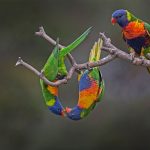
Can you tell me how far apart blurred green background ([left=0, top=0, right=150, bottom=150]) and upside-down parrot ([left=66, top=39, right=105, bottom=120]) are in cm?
241

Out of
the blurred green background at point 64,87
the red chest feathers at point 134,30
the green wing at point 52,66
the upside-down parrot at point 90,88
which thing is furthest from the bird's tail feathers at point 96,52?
the blurred green background at point 64,87

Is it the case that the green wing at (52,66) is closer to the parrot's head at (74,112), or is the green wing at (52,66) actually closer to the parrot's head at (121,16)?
the parrot's head at (74,112)

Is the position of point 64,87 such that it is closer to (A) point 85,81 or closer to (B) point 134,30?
(B) point 134,30

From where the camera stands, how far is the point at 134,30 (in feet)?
6.95

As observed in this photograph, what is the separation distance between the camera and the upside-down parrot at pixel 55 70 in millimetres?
1702

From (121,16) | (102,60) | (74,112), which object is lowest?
(74,112)

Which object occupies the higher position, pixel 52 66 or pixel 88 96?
pixel 52 66

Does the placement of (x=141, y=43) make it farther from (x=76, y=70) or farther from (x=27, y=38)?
(x=27, y=38)

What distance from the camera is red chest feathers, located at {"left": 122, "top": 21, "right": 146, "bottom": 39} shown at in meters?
2.09

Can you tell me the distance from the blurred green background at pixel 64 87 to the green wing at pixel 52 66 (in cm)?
249

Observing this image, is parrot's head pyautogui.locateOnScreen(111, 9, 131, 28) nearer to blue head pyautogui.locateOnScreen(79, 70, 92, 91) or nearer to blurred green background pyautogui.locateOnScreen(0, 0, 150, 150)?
blue head pyautogui.locateOnScreen(79, 70, 92, 91)

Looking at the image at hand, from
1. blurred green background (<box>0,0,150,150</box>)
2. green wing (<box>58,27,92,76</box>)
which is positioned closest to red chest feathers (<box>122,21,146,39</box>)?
green wing (<box>58,27,92,76</box>)

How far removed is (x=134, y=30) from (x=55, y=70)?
506 mm

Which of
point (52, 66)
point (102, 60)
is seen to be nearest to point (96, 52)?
point (102, 60)
